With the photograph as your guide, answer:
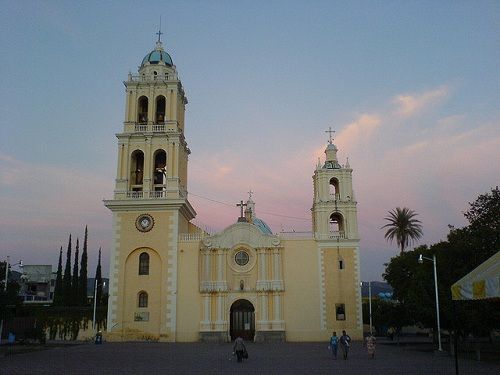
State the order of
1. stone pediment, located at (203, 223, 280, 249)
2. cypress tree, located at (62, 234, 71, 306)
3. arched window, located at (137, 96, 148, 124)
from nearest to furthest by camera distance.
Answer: stone pediment, located at (203, 223, 280, 249)
arched window, located at (137, 96, 148, 124)
cypress tree, located at (62, 234, 71, 306)

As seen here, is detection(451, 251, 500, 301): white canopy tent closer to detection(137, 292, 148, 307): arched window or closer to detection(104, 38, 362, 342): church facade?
detection(104, 38, 362, 342): church facade

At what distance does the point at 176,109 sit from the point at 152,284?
1415cm

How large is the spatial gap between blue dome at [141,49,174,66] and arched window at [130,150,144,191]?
796cm

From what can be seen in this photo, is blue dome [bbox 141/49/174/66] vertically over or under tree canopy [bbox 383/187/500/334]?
over

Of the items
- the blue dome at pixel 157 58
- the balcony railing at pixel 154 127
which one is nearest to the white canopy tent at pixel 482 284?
the balcony railing at pixel 154 127

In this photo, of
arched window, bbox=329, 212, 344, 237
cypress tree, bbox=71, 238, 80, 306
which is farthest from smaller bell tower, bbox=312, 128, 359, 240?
cypress tree, bbox=71, 238, 80, 306

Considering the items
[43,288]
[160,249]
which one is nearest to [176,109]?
[160,249]

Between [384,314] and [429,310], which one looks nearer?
[429,310]

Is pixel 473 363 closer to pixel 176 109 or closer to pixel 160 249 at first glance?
pixel 160 249

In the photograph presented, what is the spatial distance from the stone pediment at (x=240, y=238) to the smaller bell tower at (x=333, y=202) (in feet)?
12.7

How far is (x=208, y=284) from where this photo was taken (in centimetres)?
4106

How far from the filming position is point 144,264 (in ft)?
136

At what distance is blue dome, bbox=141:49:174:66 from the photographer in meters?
45.5

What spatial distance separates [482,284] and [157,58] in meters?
38.9
